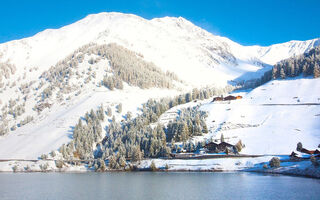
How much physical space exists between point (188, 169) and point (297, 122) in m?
50.9

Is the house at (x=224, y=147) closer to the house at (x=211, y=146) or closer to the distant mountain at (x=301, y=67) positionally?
the house at (x=211, y=146)

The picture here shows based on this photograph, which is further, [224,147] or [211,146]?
[211,146]

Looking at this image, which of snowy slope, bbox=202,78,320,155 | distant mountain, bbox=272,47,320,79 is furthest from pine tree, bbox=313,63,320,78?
snowy slope, bbox=202,78,320,155

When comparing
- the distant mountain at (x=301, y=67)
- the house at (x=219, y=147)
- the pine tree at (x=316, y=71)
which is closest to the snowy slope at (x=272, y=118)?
the house at (x=219, y=147)

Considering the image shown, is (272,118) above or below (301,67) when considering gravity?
below

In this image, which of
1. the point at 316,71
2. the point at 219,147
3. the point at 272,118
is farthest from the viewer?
the point at 316,71

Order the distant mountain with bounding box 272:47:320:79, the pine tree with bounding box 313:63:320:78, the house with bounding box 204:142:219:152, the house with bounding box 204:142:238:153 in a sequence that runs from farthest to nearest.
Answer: the distant mountain with bounding box 272:47:320:79 → the pine tree with bounding box 313:63:320:78 → the house with bounding box 204:142:219:152 → the house with bounding box 204:142:238:153

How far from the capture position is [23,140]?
14975 cm

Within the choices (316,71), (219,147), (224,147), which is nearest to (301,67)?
(316,71)

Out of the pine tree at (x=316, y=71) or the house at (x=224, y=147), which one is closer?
the house at (x=224, y=147)

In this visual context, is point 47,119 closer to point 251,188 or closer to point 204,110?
point 204,110

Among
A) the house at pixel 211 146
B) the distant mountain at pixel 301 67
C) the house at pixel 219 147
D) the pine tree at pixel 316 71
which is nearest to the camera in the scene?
the house at pixel 219 147

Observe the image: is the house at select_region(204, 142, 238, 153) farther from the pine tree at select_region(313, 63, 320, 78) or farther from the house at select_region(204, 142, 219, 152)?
the pine tree at select_region(313, 63, 320, 78)

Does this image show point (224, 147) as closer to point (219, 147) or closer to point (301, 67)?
point (219, 147)
